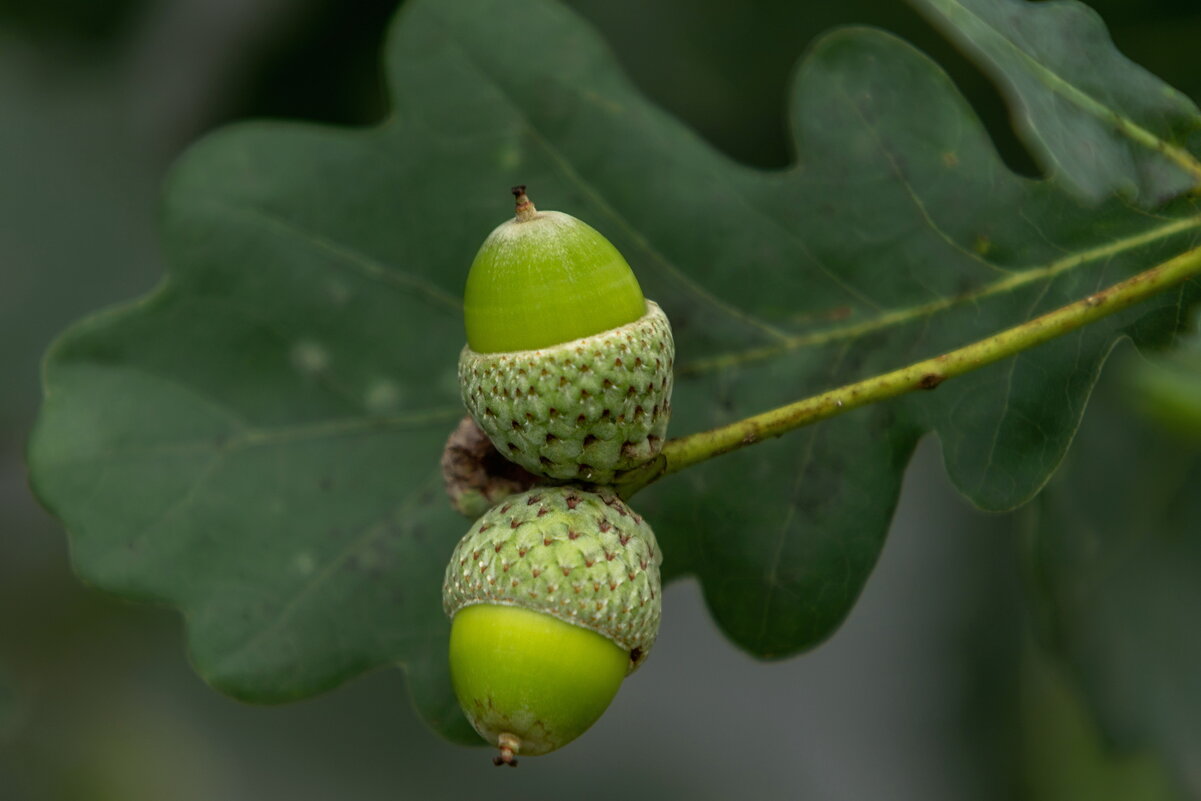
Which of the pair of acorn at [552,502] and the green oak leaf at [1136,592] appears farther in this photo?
the green oak leaf at [1136,592]

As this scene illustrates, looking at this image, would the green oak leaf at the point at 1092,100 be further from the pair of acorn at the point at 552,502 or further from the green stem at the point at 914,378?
the pair of acorn at the point at 552,502

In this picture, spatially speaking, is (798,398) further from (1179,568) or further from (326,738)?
(326,738)

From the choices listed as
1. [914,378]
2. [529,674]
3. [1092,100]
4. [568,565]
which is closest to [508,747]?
[529,674]

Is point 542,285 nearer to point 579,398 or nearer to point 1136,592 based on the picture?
point 579,398

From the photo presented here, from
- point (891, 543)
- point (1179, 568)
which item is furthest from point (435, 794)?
point (1179, 568)

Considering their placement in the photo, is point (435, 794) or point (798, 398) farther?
point (435, 794)

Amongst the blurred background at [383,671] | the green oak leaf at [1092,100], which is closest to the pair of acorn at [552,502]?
the green oak leaf at [1092,100]
